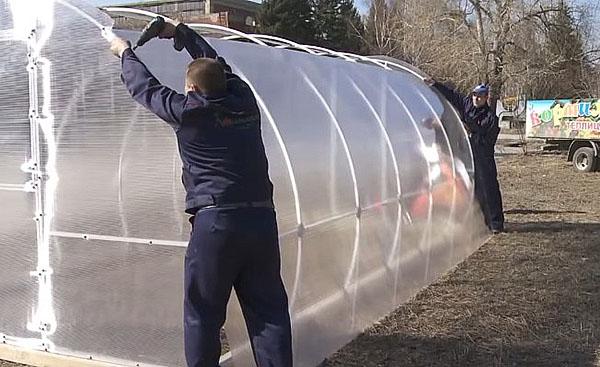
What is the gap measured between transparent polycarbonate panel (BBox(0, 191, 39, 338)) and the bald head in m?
2.18

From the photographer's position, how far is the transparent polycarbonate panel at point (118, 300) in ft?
17.2

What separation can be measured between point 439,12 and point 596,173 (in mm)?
11697

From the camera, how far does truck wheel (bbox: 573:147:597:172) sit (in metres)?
19.2

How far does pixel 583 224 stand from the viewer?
11594 mm

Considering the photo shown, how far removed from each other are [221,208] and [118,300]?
1.62m

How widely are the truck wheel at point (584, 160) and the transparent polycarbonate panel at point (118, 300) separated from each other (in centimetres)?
1592

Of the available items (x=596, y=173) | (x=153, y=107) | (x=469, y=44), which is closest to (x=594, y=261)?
(x=153, y=107)

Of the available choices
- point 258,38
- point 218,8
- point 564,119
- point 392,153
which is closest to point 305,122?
point 258,38

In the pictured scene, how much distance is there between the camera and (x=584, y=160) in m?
19.6

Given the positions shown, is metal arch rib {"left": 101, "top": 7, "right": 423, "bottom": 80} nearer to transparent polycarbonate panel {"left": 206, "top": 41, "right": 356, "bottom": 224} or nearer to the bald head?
transparent polycarbonate panel {"left": 206, "top": 41, "right": 356, "bottom": 224}

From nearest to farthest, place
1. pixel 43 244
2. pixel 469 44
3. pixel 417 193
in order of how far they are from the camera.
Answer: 1. pixel 43 244
2. pixel 417 193
3. pixel 469 44

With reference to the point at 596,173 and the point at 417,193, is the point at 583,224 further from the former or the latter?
the point at 596,173

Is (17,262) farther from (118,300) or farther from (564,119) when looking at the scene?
(564,119)

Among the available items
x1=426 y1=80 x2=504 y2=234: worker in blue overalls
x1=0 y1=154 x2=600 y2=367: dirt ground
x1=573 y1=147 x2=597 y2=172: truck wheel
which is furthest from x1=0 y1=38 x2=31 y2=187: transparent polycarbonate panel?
x1=573 y1=147 x2=597 y2=172: truck wheel
